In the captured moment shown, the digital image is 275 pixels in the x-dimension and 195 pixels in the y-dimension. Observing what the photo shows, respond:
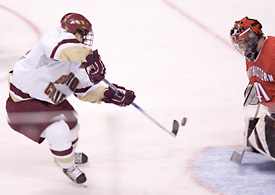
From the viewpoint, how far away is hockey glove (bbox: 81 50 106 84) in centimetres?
217

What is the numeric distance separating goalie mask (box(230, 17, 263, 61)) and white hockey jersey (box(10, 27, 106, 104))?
27.2 inches

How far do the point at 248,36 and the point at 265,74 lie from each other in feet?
0.58

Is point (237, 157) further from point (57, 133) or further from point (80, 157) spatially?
point (57, 133)

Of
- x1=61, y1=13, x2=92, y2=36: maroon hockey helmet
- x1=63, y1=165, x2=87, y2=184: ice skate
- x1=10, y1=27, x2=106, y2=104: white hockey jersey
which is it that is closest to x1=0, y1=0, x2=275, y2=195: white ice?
x1=63, y1=165, x2=87, y2=184: ice skate

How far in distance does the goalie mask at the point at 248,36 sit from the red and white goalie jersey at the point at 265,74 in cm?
4

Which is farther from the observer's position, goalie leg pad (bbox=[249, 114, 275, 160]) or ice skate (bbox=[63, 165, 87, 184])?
goalie leg pad (bbox=[249, 114, 275, 160])

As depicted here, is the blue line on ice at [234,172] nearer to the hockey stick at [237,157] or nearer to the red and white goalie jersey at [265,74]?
the hockey stick at [237,157]

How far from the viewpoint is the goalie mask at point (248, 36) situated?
2.50 m

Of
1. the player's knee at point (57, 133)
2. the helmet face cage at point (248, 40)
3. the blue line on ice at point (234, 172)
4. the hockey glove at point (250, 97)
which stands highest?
the helmet face cage at point (248, 40)

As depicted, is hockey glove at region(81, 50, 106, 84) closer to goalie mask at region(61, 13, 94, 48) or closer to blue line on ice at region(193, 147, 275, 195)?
goalie mask at region(61, 13, 94, 48)

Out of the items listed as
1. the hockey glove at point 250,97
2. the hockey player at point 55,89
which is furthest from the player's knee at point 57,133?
the hockey glove at point 250,97

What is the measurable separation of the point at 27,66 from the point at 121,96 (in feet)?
1.32

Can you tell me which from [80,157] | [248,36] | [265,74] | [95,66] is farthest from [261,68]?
[80,157]

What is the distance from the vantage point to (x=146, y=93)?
11.0ft
